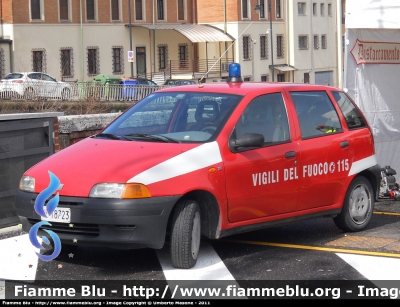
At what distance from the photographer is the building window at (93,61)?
56.0 metres

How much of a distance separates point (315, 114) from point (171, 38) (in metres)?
54.7

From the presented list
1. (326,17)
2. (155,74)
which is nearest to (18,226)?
(155,74)

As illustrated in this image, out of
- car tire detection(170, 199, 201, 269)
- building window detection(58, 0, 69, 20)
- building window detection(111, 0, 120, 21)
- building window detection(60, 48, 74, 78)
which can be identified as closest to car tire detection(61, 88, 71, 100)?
car tire detection(170, 199, 201, 269)

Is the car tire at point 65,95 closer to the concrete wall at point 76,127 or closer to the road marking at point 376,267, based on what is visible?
the concrete wall at point 76,127

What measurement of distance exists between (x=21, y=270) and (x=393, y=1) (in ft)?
19.2

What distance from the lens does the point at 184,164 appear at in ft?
23.2

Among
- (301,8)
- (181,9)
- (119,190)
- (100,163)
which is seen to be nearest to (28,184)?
(100,163)

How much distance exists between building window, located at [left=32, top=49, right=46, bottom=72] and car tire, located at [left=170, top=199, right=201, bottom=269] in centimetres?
4670

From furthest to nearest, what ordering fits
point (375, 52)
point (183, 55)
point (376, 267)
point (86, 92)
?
point (183, 55) → point (86, 92) → point (375, 52) → point (376, 267)

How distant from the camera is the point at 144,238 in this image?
6770 mm

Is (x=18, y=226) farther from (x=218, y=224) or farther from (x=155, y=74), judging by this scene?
(x=155, y=74)

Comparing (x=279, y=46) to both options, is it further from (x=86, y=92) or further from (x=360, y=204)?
(x=360, y=204)

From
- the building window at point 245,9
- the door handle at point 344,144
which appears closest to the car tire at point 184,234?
the door handle at point 344,144

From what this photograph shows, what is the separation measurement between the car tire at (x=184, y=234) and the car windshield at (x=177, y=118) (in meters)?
0.74
